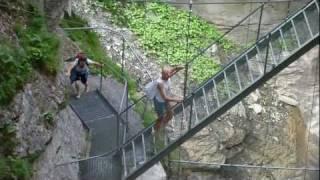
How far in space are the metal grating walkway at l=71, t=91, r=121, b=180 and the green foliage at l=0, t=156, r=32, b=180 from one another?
165cm

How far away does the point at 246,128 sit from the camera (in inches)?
443

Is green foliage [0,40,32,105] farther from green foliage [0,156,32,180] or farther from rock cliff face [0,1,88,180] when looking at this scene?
green foliage [0,156,32,180]

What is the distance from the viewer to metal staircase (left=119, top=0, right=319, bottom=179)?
6363mm

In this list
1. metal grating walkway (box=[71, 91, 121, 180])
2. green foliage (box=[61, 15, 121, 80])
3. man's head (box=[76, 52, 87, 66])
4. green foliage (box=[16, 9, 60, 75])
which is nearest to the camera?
green foliage (box=[16, 9, 60, 75])

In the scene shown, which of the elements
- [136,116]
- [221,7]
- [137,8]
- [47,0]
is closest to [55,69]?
[47,0]

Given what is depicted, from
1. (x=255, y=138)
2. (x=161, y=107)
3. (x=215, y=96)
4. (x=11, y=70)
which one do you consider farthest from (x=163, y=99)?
(x=255, y=138)

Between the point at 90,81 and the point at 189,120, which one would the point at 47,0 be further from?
the point at 189,120

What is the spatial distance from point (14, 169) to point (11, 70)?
115 cm

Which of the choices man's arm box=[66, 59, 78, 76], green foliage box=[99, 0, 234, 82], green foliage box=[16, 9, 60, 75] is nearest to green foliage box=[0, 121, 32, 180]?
green foliage box=[16, 9, 60, 75]

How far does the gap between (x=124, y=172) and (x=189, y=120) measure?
1.14m

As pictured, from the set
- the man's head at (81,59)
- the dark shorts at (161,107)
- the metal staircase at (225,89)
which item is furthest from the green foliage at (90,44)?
the metal staircase at (225,89)

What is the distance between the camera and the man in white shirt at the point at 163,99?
6.89 meters

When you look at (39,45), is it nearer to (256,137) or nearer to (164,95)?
(164,95)

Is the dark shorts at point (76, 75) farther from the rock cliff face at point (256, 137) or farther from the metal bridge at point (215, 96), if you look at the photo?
the rock cliff face at point (256, 137)
